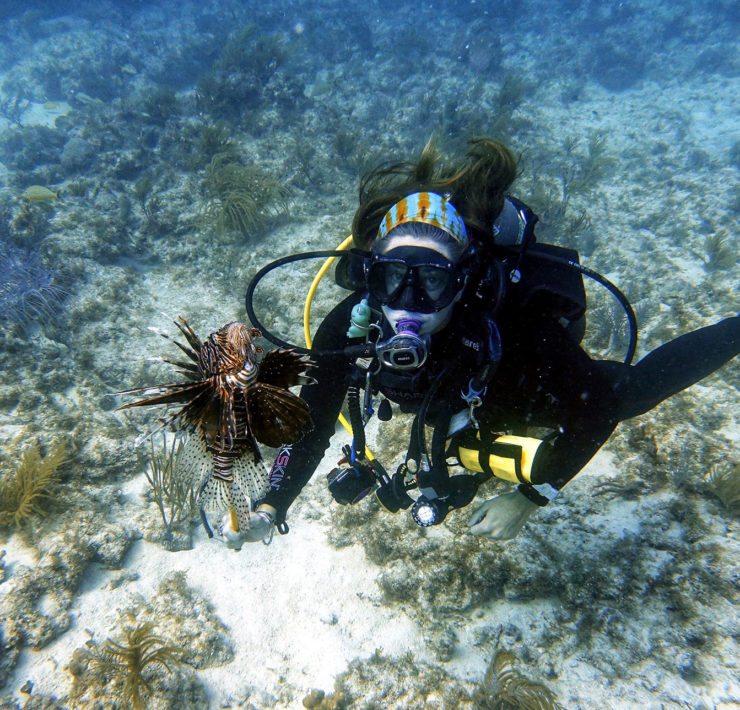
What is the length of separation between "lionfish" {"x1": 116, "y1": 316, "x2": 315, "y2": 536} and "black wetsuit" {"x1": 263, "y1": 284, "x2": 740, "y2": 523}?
1.31 metres

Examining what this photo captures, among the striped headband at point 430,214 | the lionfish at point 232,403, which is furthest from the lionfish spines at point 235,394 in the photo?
the striped headband at point 430,214

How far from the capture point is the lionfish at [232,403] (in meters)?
1.17

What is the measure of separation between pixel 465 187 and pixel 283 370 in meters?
2.03

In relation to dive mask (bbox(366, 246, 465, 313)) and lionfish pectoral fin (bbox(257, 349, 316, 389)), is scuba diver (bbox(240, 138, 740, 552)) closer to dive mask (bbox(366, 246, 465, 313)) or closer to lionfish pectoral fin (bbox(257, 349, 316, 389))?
dive mask (bbox(366, 246, 465, 313))

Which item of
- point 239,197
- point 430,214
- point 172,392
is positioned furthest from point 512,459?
point 239,197

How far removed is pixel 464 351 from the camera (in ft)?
8.23

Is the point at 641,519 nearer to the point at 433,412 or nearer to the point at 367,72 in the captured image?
the point at 433,412

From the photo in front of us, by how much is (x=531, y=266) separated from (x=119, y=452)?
468 cm

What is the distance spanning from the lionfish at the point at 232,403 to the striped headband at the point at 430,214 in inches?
60.7

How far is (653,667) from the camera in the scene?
2691 mm

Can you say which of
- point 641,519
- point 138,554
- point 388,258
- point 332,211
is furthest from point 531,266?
point 332,211

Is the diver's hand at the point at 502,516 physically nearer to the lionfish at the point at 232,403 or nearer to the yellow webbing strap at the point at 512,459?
the yellow webbing strap at the point at 512,459

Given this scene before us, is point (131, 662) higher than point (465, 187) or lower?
lower

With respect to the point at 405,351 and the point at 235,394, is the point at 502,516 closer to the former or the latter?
the point at 405,351
